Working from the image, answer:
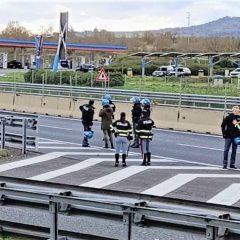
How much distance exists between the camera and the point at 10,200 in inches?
317

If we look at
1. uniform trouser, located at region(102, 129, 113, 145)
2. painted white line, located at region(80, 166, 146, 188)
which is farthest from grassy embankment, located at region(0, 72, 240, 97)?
painted white line, located at region(80, 166, 146, 188)

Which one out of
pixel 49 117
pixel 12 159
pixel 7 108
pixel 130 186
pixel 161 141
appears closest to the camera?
pixel 130 186

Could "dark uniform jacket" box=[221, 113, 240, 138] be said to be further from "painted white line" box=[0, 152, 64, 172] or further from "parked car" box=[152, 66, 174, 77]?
"parked car" box=[152, 66, 174, 77]

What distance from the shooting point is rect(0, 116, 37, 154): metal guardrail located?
19562 mm

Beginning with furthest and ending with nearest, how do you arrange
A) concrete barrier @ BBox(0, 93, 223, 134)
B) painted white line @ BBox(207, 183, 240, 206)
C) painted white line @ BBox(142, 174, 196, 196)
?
concrete barrier @ BBox(0, 93, 223, 134) < painted white line @ BBox(142, 174, 196, 196) < painted white line @ BBox(207, 183, 240, 206)

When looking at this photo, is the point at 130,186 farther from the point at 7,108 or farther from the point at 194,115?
the point at 7,108

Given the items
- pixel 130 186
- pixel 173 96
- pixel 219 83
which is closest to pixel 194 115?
pixel 173 96

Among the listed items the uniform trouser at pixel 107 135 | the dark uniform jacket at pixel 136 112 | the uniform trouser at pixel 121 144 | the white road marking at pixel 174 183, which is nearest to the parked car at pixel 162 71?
the dark uniform jacket at pixel 136 112

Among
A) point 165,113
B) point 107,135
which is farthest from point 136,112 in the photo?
point 165,113

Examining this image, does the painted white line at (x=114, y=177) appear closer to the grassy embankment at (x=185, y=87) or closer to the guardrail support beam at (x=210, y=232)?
the guardrail support beam at (x=210, y=232)

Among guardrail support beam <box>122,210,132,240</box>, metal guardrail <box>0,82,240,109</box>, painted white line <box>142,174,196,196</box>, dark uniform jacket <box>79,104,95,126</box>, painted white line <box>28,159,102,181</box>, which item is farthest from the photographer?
metal guardrail <box>0,82,240,109</box>

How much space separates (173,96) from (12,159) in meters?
14.0

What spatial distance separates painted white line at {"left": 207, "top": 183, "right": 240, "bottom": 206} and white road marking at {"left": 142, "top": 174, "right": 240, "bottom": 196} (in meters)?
1.08

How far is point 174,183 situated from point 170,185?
12.3 inches
